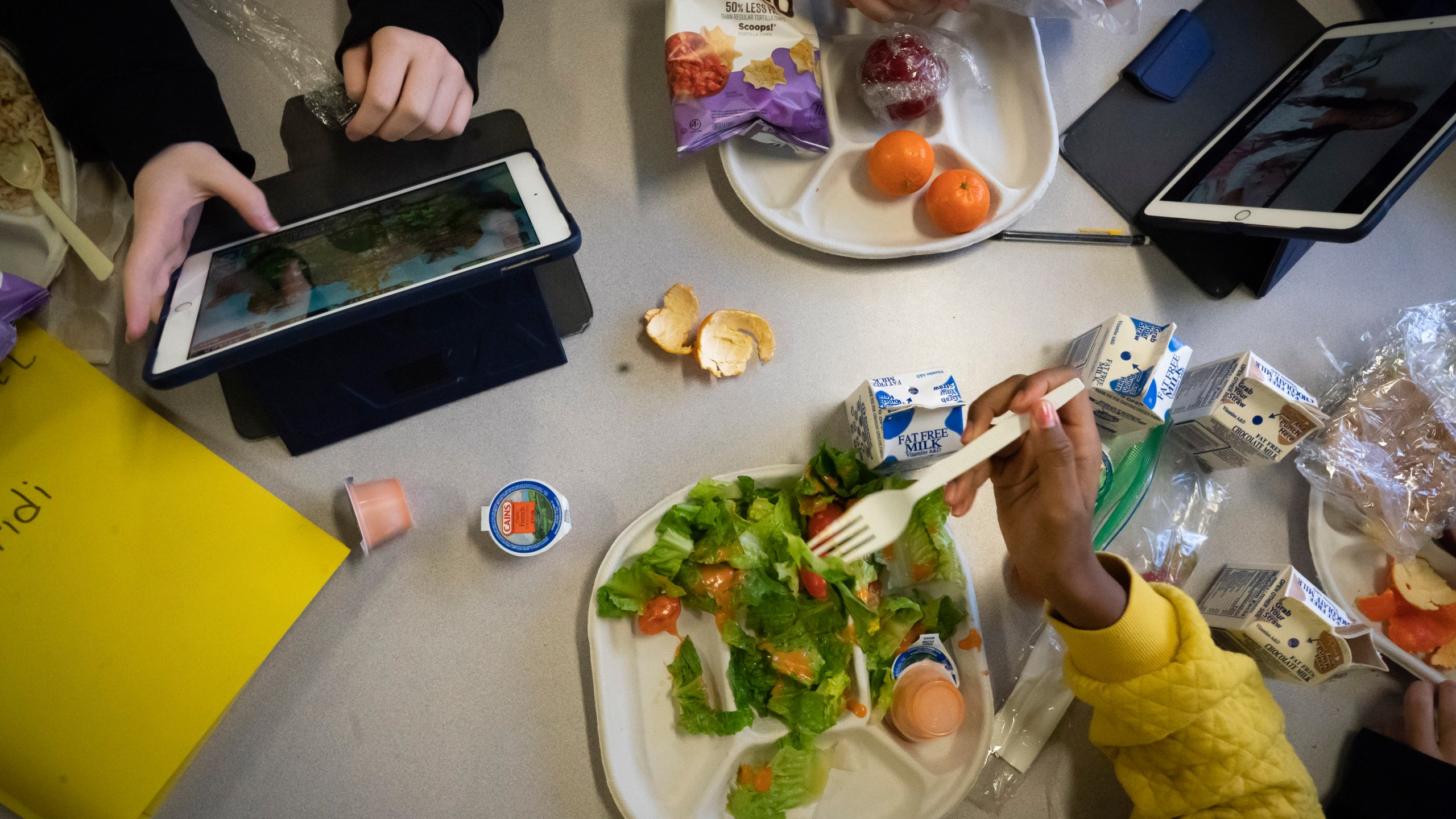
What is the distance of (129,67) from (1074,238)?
4.10 feet

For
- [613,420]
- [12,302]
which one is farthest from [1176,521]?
[12,302]

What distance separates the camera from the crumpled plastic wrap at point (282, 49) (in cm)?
101

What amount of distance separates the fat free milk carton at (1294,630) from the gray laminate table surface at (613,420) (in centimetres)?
9

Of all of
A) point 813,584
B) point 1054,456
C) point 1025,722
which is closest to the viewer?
point 1054,456

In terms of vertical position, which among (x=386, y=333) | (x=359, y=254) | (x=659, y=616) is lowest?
(x=659, y=616)

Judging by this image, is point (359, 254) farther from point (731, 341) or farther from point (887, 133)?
point (887, 133)

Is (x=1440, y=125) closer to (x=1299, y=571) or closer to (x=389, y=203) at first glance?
(x=1299, y=571)

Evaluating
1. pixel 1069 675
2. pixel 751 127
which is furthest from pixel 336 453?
pixel 1069 675

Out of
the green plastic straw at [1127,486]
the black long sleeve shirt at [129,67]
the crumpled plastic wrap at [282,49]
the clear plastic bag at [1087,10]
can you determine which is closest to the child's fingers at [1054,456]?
the green plastic straw at [1127,486]

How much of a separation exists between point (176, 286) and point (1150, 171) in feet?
4.22

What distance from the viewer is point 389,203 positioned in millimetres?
903

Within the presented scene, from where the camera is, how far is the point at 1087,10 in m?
1.08

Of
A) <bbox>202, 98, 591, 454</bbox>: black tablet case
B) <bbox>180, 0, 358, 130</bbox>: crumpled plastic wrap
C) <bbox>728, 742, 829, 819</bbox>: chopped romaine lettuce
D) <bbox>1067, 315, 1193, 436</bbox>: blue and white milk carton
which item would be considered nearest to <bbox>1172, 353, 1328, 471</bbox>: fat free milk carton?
<bbox>1067, 315, 1193, 436</bbox>: blue and white milk carton

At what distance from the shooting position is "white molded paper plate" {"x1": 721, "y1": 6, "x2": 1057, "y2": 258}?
41.3 inches
